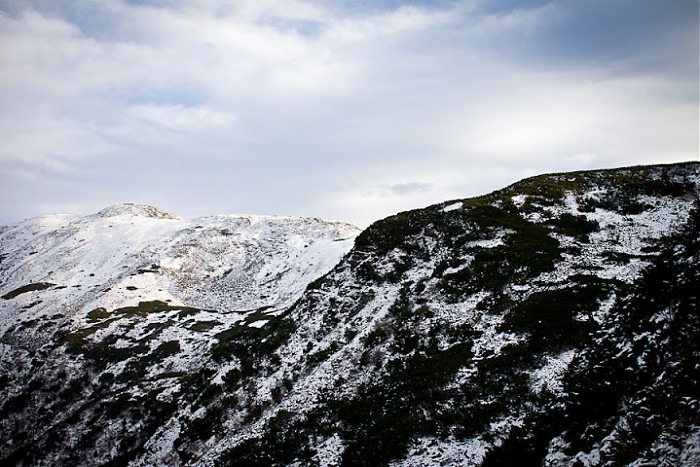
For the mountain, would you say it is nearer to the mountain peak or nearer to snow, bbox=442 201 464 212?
snow, bbox=442 201 464 212

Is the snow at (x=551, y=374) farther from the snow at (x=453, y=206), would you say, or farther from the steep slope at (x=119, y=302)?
the steep slope at (x=119, y=302)

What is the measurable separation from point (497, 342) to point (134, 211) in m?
149

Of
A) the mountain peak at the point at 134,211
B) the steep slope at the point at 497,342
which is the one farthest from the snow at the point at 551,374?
the mountain peak at the point at 134,211

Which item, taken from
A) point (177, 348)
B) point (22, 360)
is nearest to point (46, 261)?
point (22, 360)

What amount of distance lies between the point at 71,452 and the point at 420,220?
41.4m

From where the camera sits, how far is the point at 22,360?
6259 centimetres

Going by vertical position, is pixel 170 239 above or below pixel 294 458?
above

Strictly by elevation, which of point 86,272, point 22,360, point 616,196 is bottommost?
point 22,360

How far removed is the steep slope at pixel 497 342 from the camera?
520 inches

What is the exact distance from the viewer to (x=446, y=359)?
2528 centimetres

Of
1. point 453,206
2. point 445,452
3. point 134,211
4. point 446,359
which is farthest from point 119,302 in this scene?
point 445,452

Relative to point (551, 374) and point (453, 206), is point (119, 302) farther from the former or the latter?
point (551, 374)

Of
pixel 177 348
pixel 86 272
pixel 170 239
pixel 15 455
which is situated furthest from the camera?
pixel 170 239

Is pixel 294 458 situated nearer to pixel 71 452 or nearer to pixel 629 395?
pixel 629 395
